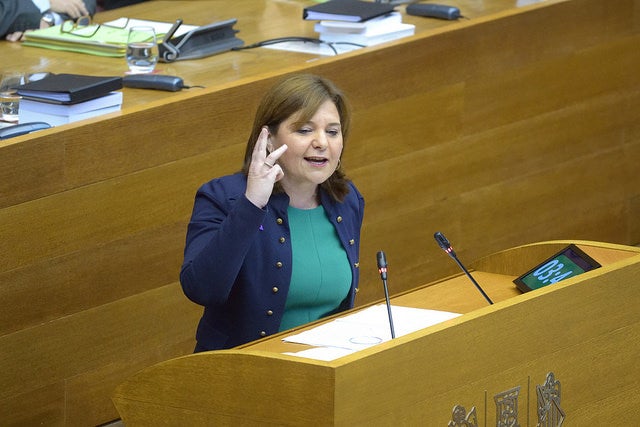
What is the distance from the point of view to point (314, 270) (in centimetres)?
285

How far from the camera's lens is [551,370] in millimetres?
2531

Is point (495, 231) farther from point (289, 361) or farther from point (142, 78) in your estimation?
point (289, 361)

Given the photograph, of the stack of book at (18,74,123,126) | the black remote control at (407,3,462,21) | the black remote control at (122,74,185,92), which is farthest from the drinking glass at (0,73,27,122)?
the black remote control at (407,3,462,21)

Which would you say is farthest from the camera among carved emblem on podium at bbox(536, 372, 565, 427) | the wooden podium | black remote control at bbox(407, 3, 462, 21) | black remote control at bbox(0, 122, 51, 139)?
black remote control at bbox(407, 3, 462, 21)

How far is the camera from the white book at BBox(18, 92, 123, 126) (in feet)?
11.6

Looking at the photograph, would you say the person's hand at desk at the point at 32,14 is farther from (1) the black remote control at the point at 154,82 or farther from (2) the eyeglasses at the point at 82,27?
(1) the black remote control at the point at 154,82

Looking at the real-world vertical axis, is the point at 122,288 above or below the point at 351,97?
below

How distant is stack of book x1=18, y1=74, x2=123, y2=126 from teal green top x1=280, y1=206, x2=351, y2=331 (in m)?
0.92

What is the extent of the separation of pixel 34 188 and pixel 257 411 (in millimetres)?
1372

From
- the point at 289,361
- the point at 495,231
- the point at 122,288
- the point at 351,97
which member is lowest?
the point at 495,231

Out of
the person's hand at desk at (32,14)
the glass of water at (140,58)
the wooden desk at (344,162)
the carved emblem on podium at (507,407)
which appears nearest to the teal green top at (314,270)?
the carved emblem on podium at (507,407)

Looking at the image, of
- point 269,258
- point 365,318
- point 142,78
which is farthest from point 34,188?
point 365,318

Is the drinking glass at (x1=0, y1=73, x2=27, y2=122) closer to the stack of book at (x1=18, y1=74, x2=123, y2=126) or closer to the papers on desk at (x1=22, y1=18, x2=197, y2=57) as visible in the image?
the stack of book at (x1=18, y1=74, x2=123, y2=126)

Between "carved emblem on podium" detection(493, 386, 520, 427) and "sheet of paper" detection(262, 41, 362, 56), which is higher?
"sheet of paper" detection(262, 41, 362, 56)
